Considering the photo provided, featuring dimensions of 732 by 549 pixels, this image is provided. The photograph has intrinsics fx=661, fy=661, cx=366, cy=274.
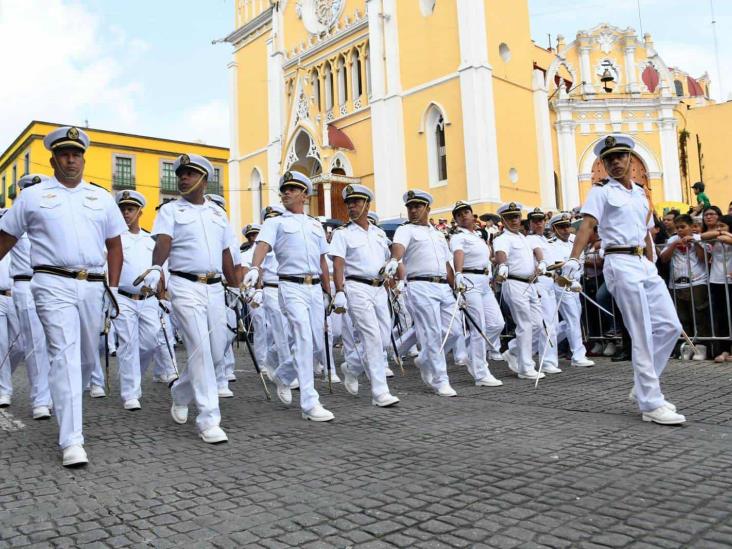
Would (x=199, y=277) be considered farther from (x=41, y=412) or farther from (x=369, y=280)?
(x=41, y=412)

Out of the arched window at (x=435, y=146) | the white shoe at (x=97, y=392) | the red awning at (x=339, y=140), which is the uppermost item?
the red awning at (x=339, y=140)

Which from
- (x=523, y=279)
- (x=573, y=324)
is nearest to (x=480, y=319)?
(x=523, y=279)

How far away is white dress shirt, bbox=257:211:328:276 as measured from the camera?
6602 millimetres

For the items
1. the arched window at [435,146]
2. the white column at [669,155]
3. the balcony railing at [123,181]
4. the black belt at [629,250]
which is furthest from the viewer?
the balcony railing at [123,181]

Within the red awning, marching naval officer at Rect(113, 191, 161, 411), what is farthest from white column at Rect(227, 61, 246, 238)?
marching naval officer at Rect(113, 191, 161, 411)

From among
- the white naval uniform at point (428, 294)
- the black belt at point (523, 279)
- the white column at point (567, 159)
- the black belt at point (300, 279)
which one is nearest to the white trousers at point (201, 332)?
the black belt at point (300, 279)

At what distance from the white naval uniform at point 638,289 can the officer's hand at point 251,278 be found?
3124 mm

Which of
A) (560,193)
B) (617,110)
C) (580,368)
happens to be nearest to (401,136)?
(560,193)

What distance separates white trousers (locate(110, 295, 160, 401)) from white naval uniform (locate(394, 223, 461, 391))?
319 centimetres

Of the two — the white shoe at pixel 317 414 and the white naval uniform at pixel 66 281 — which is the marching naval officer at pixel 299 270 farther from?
the white naval uniform at pixel 66 281

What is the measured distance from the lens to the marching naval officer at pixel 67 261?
16.2 feet

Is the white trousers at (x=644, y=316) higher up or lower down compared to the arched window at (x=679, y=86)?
lower down

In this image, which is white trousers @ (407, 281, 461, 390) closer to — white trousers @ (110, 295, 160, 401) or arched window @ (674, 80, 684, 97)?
white trousers @ (110, 295, 160, 401)

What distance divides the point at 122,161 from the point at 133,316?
145 feet
